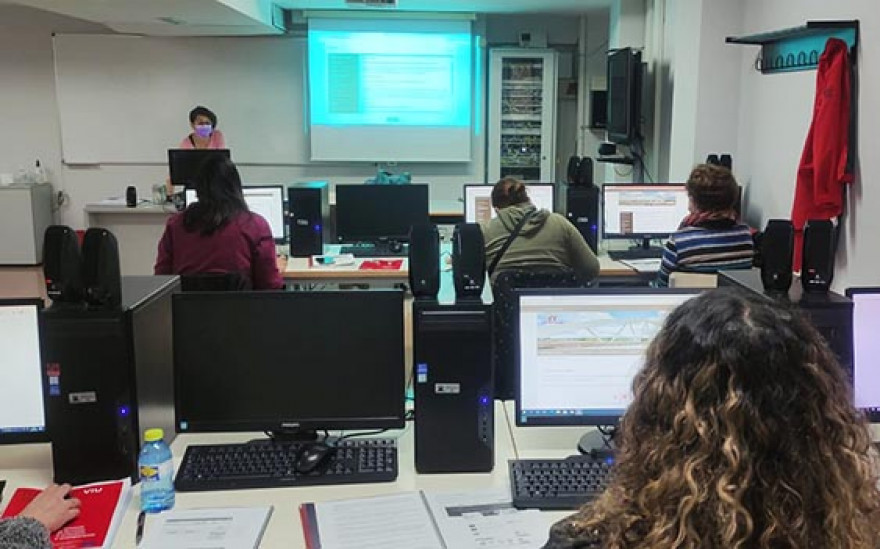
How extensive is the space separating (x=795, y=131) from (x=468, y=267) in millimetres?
2867

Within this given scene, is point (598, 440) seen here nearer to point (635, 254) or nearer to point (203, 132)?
point (635, 254)

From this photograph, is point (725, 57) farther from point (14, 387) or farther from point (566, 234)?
point (14, 387)

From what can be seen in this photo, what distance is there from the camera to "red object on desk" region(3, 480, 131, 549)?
1488mm

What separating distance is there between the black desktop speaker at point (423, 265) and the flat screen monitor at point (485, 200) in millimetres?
3103

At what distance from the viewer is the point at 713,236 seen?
139 inches

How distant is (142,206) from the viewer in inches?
232

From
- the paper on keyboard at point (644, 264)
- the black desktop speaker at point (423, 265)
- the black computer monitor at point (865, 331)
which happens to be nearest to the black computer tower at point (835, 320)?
the black computer monitor at point (865, 331)

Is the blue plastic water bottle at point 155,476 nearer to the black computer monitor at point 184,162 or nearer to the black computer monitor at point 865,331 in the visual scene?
the black computer monitor at point 865,331

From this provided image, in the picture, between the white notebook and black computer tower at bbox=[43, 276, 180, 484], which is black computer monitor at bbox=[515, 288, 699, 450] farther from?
black computer tower at bbox=[43, 276, 180, 484]

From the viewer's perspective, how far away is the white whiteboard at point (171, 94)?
7156 mm

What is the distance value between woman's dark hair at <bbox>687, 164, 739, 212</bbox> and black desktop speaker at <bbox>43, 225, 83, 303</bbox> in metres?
2.68

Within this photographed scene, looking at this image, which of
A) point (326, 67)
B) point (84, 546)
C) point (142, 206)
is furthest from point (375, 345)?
point (326, 67)

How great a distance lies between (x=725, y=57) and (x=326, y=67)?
3604mm

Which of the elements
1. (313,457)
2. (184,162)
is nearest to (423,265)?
(313,457)
